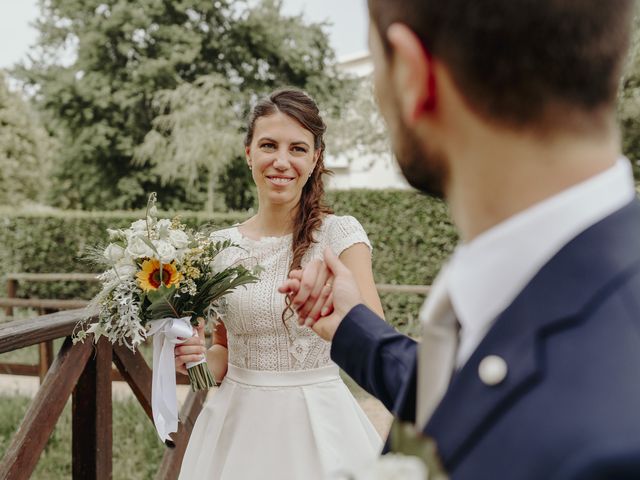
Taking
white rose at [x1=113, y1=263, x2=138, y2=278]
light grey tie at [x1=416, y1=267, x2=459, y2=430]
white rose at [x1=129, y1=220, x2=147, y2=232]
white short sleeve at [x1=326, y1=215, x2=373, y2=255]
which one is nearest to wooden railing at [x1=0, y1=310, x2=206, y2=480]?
white rose at [x1=113, y1=263, x2=138, y2=278]

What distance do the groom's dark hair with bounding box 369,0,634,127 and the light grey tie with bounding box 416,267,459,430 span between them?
0.81 feet

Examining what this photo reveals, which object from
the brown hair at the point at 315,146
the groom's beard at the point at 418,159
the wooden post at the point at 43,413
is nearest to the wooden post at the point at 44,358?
the wooden post at the point at 43,413

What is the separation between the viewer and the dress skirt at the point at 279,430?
8.53 feet

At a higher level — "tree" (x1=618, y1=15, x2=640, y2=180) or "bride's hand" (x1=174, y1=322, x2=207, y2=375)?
"tree" (x1=618, y1=15, x2=640, y2=180)

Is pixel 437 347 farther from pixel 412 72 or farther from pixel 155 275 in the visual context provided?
pixel 155 275

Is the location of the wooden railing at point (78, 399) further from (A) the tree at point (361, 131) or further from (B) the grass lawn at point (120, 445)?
(A) the tree at point (361, 131)

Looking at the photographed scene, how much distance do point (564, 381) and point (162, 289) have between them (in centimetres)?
185

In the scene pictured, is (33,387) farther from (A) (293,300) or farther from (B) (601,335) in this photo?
(B) (601,335)

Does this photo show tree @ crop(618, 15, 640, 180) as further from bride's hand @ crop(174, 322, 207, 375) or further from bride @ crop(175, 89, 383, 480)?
bride's hand @ crop(174, 322, 207, 375)

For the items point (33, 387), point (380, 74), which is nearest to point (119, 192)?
point (33, 387)

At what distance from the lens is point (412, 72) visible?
83 centimetres

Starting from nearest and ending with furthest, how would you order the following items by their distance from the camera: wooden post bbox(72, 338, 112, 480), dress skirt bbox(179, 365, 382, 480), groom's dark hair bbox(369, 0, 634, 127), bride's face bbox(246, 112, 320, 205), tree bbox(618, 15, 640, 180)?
groom's dark hair bbox(369, 0, 634, 127) → dress skirt bbox(179, 365, 382, 480) → bride's face bbox(246, 112, 320, 205) → wooden post bbox(72, 338, 112, 480) → tree bbox(618, 15, 640, 180)

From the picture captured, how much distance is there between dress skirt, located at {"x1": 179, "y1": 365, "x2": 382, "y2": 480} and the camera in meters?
2.60

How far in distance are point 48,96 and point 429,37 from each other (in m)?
24.9
